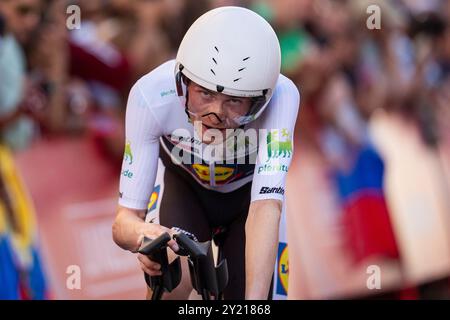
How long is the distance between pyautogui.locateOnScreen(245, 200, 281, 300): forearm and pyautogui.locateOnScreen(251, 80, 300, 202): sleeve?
6cm

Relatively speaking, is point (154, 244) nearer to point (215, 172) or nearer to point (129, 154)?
point (129, 154)

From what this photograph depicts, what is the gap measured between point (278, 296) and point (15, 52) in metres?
2.65

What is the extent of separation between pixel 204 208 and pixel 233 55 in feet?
3.50

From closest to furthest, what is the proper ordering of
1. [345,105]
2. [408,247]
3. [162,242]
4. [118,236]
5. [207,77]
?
[162,242], [207,77], [118,236], [345,105], [408,247]

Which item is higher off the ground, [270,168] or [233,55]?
[233,55]

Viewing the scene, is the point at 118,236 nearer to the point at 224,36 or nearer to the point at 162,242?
the point at 162,242

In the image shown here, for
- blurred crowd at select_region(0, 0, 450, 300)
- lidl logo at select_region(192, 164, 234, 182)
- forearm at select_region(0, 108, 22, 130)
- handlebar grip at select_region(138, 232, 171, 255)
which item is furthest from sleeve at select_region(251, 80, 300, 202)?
forearm at select_region(0, 108, 22, 130)

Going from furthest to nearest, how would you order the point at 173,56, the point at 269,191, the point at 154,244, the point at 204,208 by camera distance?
the point at 173,56
the point at 204,208
the point at 269,191
the point at 154,244

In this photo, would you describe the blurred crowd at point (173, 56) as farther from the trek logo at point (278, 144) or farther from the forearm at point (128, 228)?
the trek logo at point (278, 144)

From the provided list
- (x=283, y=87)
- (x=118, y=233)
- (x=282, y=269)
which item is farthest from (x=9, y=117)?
(x=283, y=87)

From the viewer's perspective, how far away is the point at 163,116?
4254 millimetres

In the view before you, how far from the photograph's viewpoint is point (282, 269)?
4.55m

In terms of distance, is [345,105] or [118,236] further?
[345,105]
